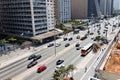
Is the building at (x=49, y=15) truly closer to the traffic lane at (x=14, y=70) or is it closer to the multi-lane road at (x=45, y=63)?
the multi-lane road at (x=45, y=63)

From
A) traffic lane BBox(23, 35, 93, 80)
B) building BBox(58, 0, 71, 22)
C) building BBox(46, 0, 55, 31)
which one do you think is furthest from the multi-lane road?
building BBox(58, 0, 71, 22)


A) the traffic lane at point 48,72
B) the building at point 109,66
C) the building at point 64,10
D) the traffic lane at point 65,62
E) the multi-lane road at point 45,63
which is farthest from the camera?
the building at point 64,10

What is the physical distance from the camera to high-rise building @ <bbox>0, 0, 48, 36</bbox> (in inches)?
3552

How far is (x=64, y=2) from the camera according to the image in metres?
167

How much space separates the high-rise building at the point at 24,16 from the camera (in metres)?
90.2

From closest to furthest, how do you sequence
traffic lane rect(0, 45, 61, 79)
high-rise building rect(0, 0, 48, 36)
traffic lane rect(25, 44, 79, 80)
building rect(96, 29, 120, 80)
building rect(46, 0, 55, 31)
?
building rect(96, 29, 120, 80) → traffic lane rect(25, 44, 79, 80) → traffic lane rect(0, 45, 61, 79) → high-rise building rect(0, 0, 48, 36) → building rect(46, 0, 55, 31)

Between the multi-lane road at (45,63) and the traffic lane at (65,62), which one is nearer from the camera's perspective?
the traffic lane at (65,62)

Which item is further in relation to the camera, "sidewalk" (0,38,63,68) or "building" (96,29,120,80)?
"sidewalk" (0,38,63,68)

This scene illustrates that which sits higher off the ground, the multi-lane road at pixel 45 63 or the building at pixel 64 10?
the building at pixel 64 10

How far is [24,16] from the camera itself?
93.1 metres

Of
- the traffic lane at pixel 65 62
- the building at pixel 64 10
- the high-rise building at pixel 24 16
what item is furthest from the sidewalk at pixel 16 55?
the building at pixel 64 10

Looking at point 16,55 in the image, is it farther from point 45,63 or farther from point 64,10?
point 64,10

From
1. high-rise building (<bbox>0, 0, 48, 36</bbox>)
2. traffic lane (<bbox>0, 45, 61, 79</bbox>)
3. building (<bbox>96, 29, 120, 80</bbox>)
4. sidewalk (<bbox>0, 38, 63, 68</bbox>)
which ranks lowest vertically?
traffic lane (<bbox>0, 45, 61, 79</bbox>)

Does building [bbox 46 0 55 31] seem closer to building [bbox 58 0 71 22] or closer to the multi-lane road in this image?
the multi-lane road
